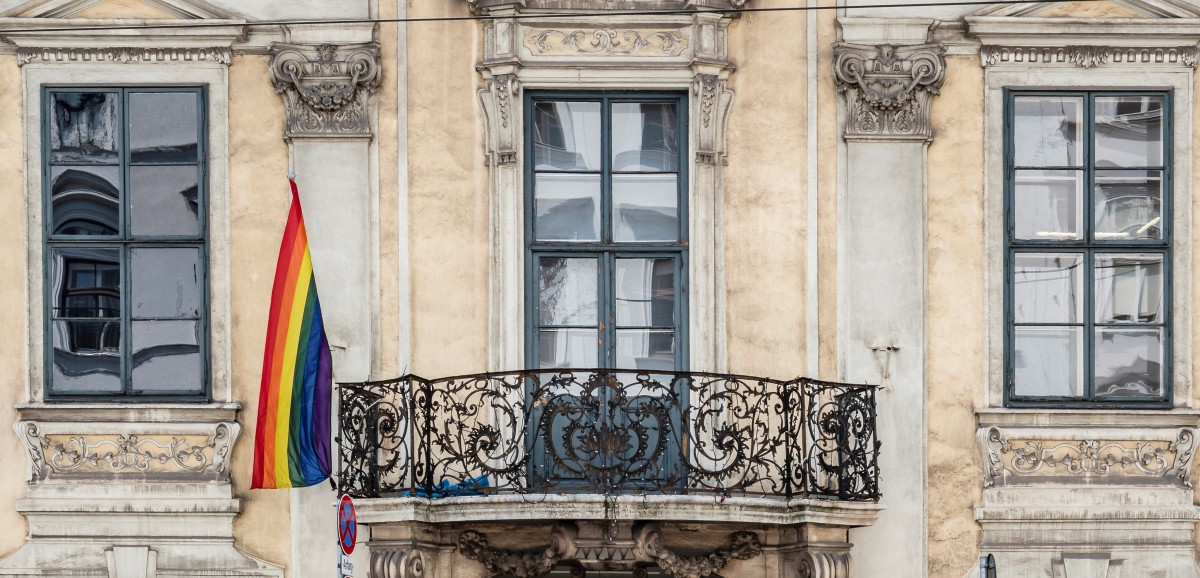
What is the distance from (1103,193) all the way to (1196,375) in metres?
1.41

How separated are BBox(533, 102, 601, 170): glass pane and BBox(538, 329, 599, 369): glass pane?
3.84 ft

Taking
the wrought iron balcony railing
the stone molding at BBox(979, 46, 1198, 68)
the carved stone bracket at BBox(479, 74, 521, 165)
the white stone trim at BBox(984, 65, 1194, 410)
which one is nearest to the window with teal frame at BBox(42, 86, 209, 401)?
the wrought iron balcony railing

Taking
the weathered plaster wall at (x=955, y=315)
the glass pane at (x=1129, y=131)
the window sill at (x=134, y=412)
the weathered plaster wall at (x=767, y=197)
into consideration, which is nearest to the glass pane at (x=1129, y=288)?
the glass pane at (x=1129, y=131)

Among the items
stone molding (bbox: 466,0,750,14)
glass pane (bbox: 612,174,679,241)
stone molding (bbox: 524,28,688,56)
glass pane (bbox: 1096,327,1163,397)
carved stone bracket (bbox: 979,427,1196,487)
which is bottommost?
carved stone bracket (bbox: 979,427,1196,487)

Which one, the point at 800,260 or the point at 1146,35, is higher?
the point at 1146,35

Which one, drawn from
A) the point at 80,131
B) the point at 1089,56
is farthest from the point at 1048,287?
the point at 80,131

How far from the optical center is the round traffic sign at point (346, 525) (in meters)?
14.3

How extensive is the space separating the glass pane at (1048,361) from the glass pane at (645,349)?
2.40 meters

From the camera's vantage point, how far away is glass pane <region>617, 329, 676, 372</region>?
16.2 m

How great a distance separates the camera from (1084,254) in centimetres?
1631

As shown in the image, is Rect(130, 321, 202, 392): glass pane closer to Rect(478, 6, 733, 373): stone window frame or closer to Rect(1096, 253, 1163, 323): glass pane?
Rect(478, 6, 733, 373): stone window frame

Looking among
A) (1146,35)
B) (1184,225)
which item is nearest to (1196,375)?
(1184,225)

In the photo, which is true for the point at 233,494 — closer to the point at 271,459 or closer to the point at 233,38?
the point at 271,459

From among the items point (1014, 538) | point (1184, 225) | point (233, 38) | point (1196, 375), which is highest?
point (233, 38)
